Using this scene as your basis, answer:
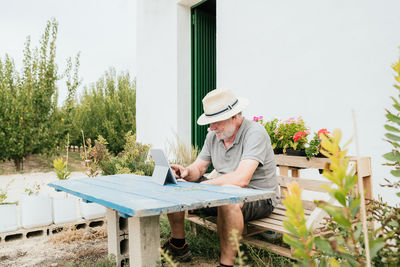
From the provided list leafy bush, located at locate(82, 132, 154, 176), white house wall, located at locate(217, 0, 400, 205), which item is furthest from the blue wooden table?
leafy bush, located at locate(82, 132, 154, 176)

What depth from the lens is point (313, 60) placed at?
3578 millimetres

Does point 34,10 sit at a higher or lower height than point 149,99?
higher

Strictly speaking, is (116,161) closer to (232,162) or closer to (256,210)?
(232,162)

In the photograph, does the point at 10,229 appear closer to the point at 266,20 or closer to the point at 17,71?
the point at 266,20

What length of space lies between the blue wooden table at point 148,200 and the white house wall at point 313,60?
177cm

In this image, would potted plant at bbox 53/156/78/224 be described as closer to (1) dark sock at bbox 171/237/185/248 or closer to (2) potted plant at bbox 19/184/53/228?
(2) potted plant at bbox 19/184/53/228

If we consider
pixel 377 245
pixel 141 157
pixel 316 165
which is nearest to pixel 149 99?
pixel 141 157

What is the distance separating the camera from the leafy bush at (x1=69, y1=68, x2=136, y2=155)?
40.3 feet

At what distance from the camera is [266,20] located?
415 cm

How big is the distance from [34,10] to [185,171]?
1122cm

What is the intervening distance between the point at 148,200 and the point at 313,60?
2.66 metres

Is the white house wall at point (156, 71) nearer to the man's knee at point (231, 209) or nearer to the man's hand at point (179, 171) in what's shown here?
the man's hand at point (179, 171)

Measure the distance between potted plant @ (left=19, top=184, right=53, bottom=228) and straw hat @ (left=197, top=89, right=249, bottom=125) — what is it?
1998 mm

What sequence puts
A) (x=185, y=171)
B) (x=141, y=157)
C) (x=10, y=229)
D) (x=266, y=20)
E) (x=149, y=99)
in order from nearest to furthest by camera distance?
(x=185, y=171)
(x=10, y=229)
(x=266, y=20)
(x=141, y=157)
(x=149, y=99)
